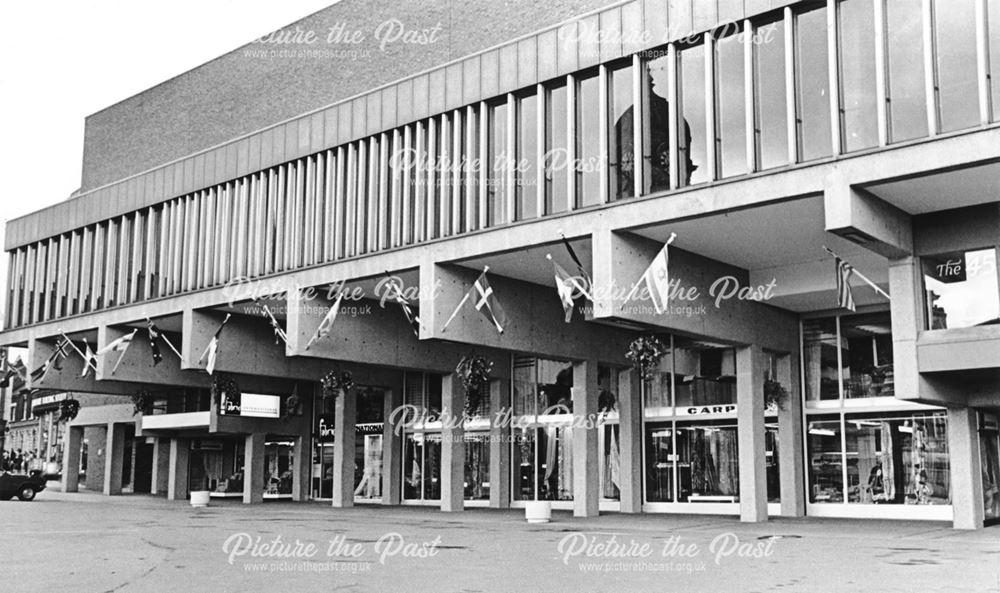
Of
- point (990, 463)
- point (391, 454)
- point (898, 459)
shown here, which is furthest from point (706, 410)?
point (391, 454)

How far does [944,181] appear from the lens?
58.3 ft

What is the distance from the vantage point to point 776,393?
83.7ft

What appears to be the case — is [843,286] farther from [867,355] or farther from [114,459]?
[114,459]

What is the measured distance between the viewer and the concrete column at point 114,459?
44.5 meters

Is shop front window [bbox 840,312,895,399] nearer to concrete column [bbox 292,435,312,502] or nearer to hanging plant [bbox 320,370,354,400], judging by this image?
hanging plant [bbox 320,370,354,400]

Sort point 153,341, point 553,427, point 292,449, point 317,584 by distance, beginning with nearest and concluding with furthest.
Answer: point 317,584 → point 553,427 → point 153,341 → point 292,449

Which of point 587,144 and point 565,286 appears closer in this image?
point 565,286

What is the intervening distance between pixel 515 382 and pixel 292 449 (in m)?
12.6

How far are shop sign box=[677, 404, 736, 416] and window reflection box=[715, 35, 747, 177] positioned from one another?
9476mm

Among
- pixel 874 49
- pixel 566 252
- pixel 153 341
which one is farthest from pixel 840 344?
pixel 153 341

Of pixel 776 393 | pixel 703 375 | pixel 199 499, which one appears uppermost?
pixel 703 375

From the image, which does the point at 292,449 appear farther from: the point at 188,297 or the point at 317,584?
the point at 317,584

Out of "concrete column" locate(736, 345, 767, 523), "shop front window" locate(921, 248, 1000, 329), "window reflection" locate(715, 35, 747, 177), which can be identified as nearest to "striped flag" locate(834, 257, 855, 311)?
"shop front window" locate(921, 248, 1000, 329)

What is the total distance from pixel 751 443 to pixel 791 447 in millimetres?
2787
